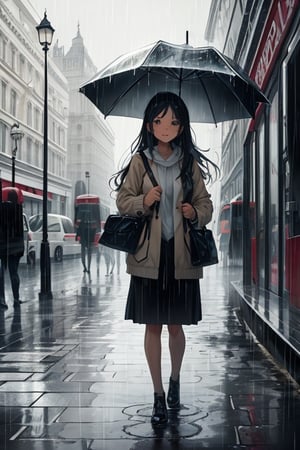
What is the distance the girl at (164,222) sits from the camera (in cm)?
402

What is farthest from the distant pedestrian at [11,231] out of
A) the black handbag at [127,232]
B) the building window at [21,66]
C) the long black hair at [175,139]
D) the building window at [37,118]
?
the building window at [37,118]

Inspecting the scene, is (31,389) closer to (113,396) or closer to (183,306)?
(113,396)

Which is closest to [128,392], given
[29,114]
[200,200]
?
[200,200]

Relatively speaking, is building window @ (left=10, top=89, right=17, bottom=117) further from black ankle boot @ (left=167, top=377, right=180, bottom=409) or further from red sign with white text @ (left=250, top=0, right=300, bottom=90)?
black ankle boot @ (left=167, top=377, right=180, bottom=409)

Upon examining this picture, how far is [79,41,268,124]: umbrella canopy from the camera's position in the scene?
4.39m

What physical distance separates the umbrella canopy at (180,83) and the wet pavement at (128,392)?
1909mm

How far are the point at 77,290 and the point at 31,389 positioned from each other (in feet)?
30.4

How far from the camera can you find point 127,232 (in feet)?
13.3

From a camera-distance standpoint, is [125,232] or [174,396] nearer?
[125,232]

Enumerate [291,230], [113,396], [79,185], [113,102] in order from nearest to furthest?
[113,396] → [113,102] → [291,230] → [79,185]

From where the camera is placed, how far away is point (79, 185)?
261ft

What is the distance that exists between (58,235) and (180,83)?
25.6m

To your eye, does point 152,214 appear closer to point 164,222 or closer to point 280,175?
point 164,222

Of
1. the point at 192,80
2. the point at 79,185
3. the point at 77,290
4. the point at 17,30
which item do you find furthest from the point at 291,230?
the point at 79,185
